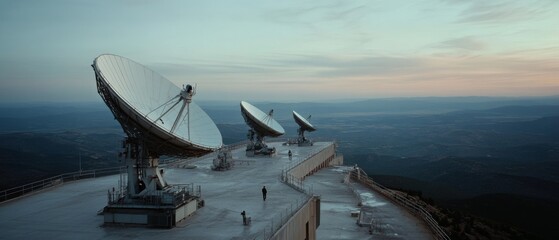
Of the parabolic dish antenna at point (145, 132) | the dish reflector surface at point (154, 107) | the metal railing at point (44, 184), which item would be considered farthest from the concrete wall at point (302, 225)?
the metal railing at point (44, 184)

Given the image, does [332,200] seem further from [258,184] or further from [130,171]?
[130,171]

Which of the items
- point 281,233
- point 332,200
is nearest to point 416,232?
point 332,200

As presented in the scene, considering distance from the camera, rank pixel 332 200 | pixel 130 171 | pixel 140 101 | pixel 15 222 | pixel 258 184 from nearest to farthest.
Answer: pixel 15 222
pixel 130 171
pixel 140 101
pixel 258 184
pixel 332 200

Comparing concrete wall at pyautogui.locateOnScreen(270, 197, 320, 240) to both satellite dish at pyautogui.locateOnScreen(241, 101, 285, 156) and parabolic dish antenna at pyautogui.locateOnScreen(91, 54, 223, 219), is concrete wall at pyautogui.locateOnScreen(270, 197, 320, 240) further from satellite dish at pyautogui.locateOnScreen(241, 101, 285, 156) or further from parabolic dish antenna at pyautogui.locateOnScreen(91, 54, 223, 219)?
satellite dish at pyautogui.locateOnScreen(241, 101, 285, 156)

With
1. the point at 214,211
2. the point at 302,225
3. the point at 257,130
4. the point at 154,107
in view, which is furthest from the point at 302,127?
the point at 302,225

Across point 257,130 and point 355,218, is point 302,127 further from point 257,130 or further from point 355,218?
point 355,218

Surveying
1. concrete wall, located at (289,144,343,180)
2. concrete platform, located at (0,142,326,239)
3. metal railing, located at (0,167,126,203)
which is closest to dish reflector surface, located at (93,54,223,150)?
concrete platform, located at (0,142,326,239)

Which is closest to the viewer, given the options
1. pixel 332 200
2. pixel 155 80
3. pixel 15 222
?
pixel 15 222
